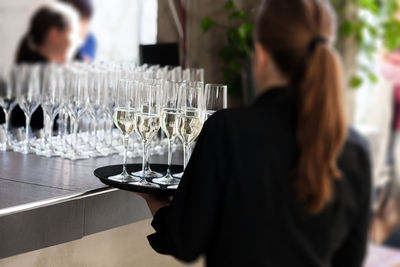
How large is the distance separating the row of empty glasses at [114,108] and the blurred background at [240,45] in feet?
3.43

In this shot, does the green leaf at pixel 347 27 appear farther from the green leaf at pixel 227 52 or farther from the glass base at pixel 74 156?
the glass base at pixel 74 156

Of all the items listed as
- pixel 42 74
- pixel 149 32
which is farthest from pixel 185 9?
pixel 42 74

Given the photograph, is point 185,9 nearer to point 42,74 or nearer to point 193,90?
point 42,74

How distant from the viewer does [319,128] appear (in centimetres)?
114

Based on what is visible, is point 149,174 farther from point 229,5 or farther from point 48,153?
point 229,5

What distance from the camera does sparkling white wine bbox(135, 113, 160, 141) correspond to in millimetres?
1680

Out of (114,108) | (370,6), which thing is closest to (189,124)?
(114,108)

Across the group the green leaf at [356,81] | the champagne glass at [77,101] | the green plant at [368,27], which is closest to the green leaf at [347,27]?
the green plant at [368,27]

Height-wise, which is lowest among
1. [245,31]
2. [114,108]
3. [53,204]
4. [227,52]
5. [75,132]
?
[53,204]

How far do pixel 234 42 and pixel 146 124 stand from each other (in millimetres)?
2947

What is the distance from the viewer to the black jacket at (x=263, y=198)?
1.14 meters

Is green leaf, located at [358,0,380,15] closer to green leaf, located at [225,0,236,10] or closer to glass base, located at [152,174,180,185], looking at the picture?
green leaf, located at [225,0,236,10]

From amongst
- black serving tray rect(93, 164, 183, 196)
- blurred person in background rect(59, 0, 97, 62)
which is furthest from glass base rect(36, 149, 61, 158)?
blurred person in background rect(59, 0, 97, 62)

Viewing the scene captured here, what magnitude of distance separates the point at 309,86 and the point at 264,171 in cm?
18
